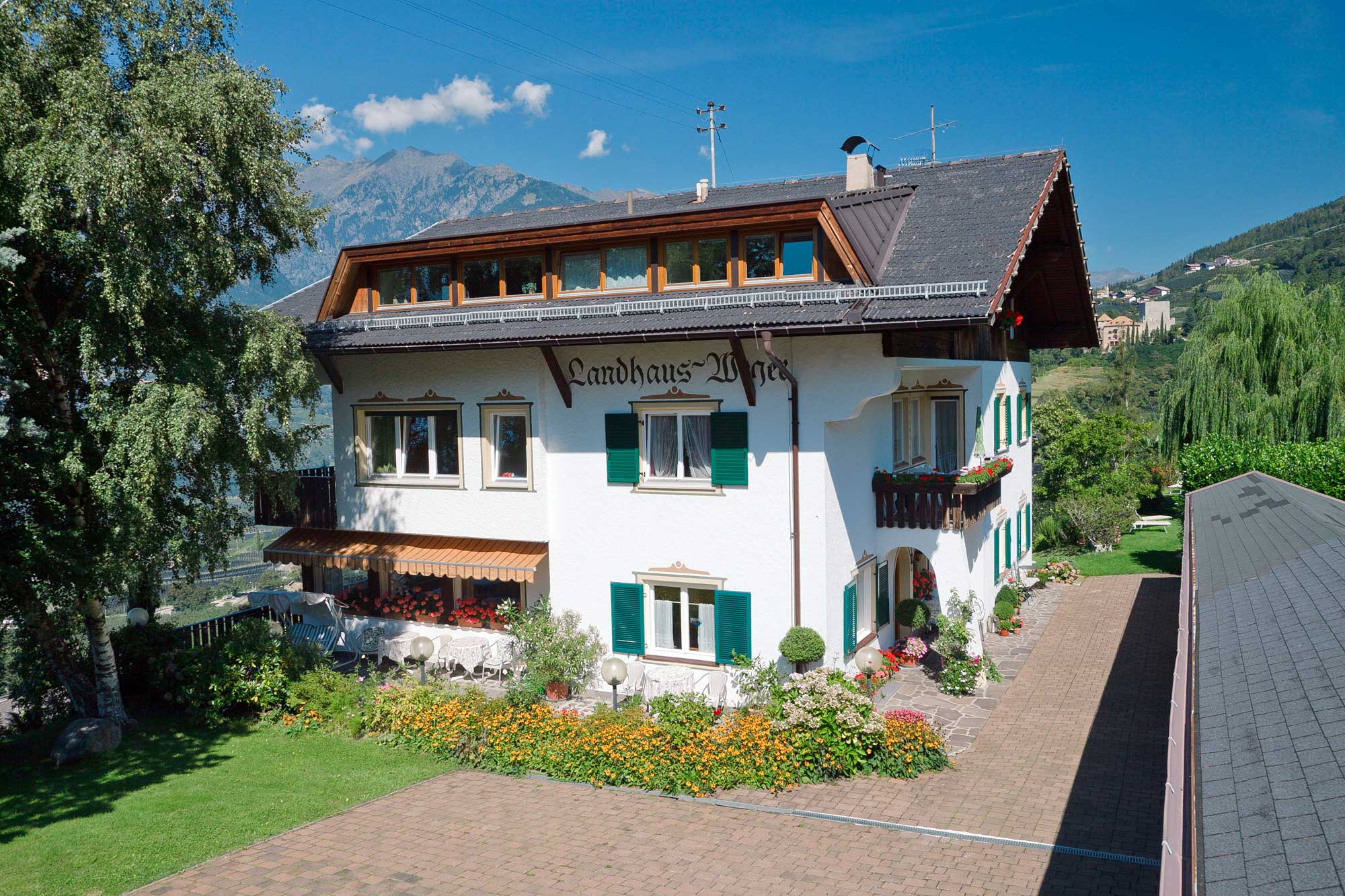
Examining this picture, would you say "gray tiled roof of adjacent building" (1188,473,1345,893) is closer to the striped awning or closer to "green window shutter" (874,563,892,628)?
"green window shutter" (874,563,892,628)

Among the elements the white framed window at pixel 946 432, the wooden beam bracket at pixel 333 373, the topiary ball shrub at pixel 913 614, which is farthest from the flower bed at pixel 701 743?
the wooden beam bracket at pixel 333 373

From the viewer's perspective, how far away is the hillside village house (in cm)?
1474

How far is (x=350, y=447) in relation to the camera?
18688 mm

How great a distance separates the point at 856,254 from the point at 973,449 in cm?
679

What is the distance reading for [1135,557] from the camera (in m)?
28.8

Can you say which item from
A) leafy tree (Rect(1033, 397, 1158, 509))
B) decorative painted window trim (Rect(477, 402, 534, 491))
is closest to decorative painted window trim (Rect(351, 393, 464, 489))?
decorative painted window trim (Rect(477, 402, 534, 491))

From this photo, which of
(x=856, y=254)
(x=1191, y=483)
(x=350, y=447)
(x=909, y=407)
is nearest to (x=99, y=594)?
(x=350, y=447)

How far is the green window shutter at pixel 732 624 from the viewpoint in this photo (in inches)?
601

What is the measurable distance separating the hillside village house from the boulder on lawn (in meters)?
5.30

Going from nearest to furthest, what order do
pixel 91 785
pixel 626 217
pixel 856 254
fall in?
pixel 91 785 < pixel 856 254 < pixel 626 217

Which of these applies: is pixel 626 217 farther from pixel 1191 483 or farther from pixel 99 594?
pixel 1191 483

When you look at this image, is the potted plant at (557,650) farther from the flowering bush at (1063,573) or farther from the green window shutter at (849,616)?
the flowering bush at (1063,573)

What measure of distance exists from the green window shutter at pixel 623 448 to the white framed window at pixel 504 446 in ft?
5.95

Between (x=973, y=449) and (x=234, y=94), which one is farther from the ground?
(x=234, y=94)
